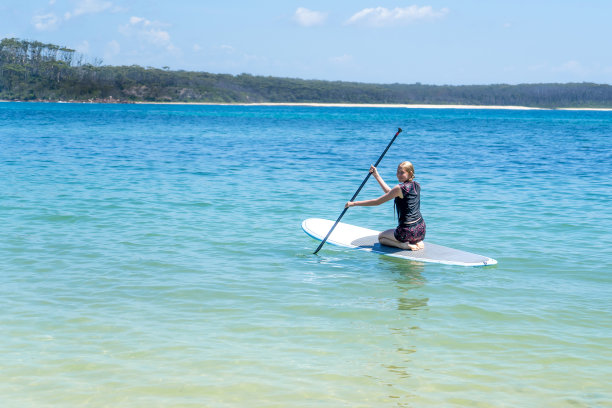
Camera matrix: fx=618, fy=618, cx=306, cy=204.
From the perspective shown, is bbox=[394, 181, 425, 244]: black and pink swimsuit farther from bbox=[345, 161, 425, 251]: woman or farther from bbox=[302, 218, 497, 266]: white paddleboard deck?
bbox=[302, 218, 497, 266]: white paddleboard deck

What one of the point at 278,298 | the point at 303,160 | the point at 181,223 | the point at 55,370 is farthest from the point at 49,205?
the point at 303,160

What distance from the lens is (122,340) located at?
6258 mm

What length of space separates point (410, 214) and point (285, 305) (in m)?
3.07

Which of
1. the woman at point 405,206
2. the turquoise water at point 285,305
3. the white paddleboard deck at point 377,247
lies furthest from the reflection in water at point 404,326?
the woman at point 405,206

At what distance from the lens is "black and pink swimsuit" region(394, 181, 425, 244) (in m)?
9.55

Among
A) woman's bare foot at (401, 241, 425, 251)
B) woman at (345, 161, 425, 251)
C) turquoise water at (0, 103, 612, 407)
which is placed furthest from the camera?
woman's bare foot at (401, 241, 425, 251)

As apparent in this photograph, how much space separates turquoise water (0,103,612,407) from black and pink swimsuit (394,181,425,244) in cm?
48

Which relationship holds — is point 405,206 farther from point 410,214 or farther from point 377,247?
point 377,247

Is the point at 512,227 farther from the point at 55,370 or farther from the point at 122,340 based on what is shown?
the point at 55,370

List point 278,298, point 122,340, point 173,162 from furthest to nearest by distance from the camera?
1. point 173,162
2. point 278,298
3. point 122,340

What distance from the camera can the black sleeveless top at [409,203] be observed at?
9531 millimetres

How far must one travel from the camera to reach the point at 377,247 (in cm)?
1029

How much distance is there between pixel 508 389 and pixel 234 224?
810cm

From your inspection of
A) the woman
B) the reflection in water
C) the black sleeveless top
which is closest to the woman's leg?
the woman
